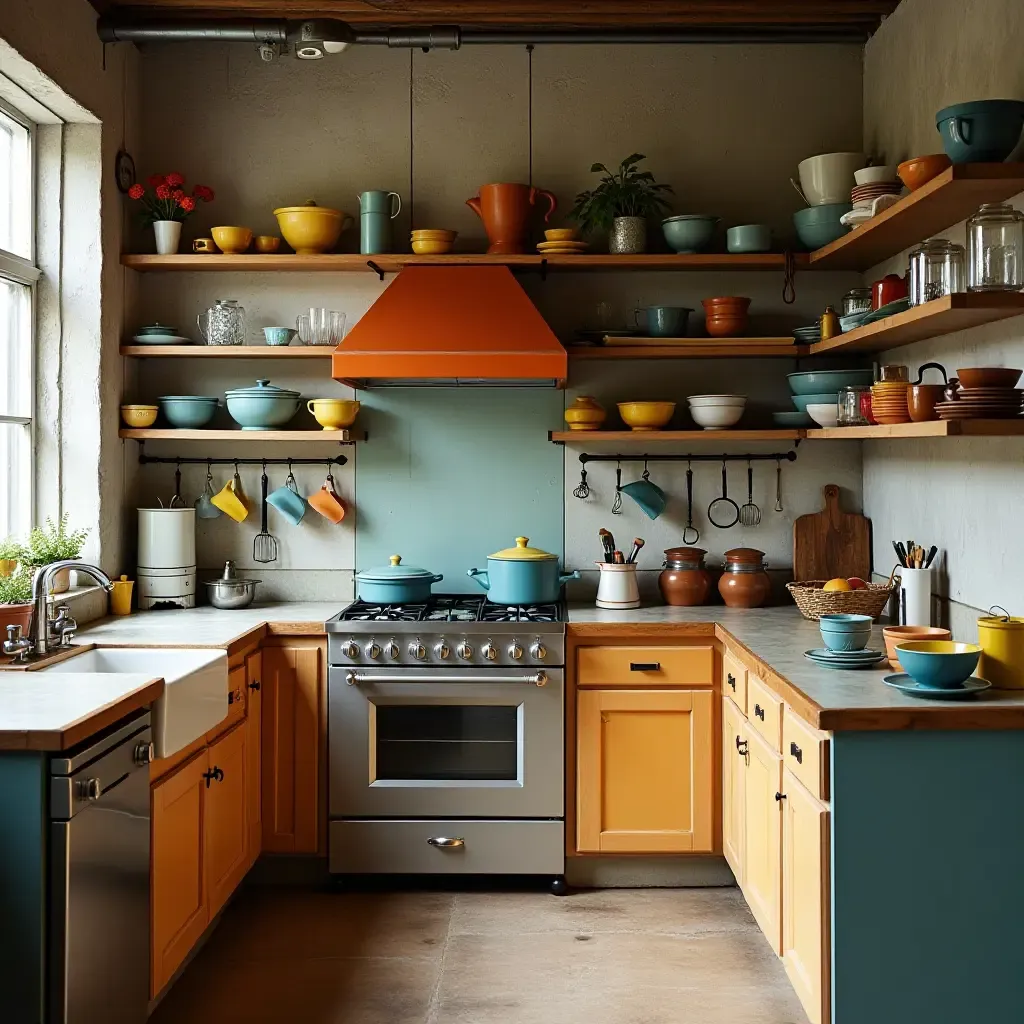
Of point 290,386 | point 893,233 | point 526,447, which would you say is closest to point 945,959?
point 893,233

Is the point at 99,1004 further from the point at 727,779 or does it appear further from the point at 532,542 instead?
A: the point at 532,542

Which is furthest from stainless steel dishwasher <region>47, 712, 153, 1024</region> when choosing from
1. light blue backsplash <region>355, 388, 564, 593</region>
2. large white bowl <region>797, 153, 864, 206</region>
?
large white bowl <region>797, 153, 864, 206</region>

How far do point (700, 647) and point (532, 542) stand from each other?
92 centimetres

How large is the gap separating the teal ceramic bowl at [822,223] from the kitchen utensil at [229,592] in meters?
2.48

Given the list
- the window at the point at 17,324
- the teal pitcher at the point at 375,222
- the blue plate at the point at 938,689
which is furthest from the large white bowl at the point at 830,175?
the window at the point at 17,324

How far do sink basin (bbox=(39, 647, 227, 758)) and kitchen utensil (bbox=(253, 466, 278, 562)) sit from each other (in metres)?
1.07

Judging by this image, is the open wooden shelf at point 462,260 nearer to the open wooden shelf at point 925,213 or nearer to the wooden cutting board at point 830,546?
the open wooden shelf at point 925,213

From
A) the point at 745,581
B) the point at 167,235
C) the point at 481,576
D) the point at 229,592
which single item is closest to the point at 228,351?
the point at 167,235

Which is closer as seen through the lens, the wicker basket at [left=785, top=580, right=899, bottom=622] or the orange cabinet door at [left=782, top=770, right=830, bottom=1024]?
the orange cabinet door at [left=782, top=770, right=830, bottom=1024]

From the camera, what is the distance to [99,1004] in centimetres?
244

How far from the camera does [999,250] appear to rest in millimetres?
2803

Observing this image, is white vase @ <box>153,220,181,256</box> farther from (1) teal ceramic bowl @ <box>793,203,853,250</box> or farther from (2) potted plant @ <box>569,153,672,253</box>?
(1) teal ceramic bowl @ <box>793,203,853,250</box>

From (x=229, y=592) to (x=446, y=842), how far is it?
4.08ft

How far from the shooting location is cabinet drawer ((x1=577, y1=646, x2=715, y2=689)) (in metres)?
3.90
